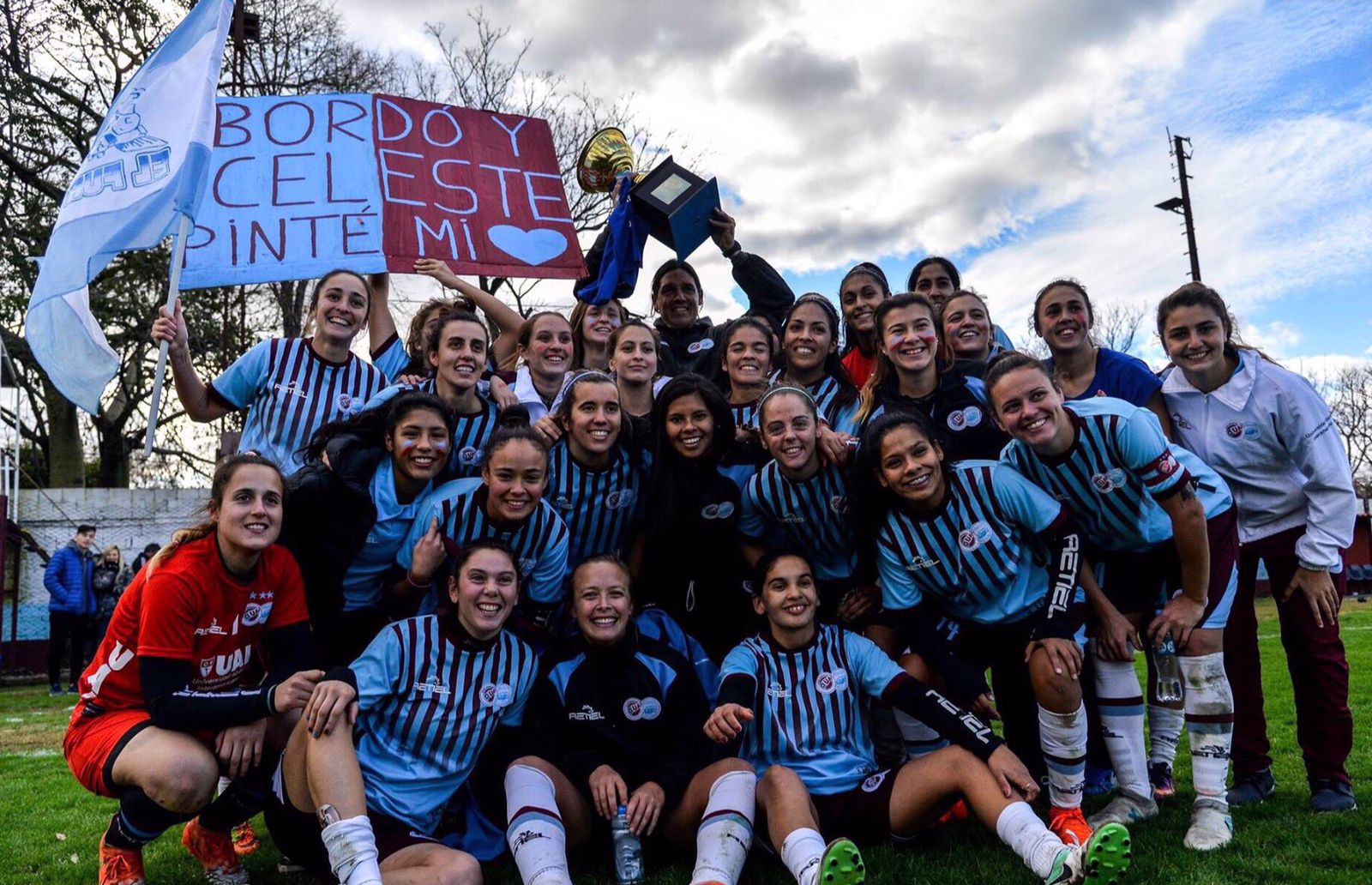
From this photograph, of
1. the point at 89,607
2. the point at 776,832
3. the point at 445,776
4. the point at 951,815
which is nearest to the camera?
the point at 776,832

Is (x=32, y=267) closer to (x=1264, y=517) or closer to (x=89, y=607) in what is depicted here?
(x=89, y=607)

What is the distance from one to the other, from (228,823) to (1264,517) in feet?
14.6

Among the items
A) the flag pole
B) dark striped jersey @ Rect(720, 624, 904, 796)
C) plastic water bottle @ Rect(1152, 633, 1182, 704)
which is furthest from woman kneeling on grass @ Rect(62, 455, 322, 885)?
plastic water bottle @ Rect(1152, 633, 1182, 704)

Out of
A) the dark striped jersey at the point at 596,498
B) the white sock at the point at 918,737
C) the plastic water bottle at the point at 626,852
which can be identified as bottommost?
the plastic water bottle at the point at 626,852

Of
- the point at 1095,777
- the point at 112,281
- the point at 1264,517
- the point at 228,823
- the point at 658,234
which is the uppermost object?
the point at 112,281

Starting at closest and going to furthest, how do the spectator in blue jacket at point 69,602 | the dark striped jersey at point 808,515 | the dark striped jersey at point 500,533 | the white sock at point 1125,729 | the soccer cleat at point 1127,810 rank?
the soccer cleat at point 1127,810, the white sock at point 1125,729, the dark striped jersey at point 500,533, the dark striped jersey at point 808,515, the spectator in blue jacket at point 69,602

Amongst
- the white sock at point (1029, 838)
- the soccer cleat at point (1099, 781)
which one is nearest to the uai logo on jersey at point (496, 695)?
the white sock at point (1029, 838)

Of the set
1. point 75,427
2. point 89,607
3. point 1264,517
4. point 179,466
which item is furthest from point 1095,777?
point 179,466

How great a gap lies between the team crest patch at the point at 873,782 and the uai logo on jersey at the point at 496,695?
135 cm

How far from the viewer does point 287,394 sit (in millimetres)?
4465

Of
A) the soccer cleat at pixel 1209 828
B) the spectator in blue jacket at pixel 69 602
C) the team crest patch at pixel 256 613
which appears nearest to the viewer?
the soccer cleat at pixel 1209 828

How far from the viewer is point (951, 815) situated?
151 inches

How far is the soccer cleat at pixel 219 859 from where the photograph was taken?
11.8ft

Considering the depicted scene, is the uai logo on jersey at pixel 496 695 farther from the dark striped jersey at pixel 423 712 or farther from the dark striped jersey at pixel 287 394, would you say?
the dark striped jersey at pixel 287 394
